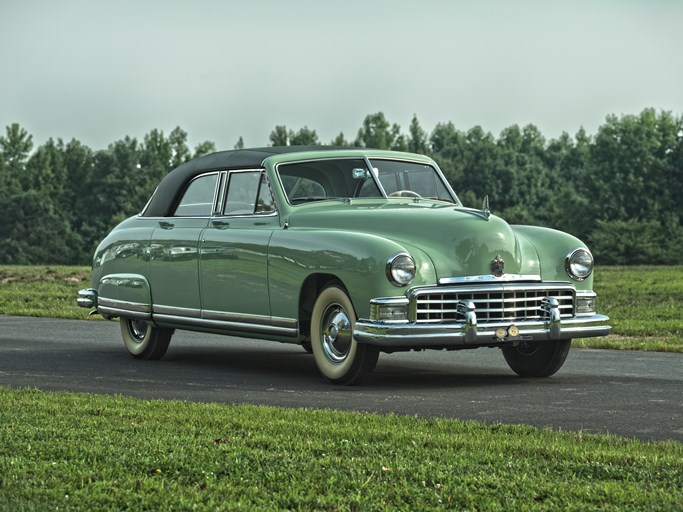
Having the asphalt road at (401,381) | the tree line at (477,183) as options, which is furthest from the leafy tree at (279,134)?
the asphalt road at (401,381)

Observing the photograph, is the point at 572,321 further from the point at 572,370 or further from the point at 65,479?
the point at 65,479

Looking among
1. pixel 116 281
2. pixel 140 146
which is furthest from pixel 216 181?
pixel 140 146

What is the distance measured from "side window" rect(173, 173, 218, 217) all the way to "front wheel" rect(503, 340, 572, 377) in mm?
3168

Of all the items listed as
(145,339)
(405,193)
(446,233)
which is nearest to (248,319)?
(405,193)

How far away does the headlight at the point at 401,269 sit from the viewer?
9.90 m

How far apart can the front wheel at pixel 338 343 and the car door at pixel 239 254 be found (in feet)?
2.32

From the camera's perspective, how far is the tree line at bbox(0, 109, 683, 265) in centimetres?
8181

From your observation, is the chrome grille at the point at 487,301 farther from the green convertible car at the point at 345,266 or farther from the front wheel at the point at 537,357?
the front wheel at the point at 537,357

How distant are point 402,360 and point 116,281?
3.09 metres

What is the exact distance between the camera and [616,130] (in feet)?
299

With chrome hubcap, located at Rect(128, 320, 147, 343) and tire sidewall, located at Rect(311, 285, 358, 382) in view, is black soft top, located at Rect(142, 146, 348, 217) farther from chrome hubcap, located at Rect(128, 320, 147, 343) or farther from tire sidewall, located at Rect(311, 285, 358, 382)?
tire sidewall, located at Rect(311, 285, 358, 382)

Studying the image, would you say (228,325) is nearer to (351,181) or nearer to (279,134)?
(351,181)

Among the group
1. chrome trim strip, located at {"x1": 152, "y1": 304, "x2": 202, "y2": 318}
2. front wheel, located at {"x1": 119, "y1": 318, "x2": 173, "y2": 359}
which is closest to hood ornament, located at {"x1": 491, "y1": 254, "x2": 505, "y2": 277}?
chrome trim strip, located at {"x1": 152, "y1": 304, "x2": 202, "y2": 318}

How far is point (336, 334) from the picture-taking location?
1050 cm
